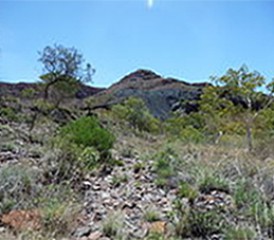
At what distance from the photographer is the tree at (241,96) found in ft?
52.0

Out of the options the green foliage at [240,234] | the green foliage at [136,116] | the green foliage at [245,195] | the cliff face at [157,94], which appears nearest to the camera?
the green foliage at [240,234]

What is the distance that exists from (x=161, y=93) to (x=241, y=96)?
4652 cm

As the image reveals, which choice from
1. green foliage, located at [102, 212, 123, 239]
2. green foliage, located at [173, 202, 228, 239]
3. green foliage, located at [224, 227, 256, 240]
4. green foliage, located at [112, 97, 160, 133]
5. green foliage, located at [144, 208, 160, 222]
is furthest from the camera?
green foliage, located at [112, 97, 160, 133]

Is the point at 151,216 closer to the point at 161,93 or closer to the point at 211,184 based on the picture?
the point at 211,184

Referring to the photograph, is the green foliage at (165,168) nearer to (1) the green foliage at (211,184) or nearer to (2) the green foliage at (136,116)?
(1) the green foliage at (211,184)

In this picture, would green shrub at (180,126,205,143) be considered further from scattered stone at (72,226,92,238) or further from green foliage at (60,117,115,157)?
scattered stone at (72,226,92,238)

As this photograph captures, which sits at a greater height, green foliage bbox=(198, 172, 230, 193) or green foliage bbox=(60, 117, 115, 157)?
green foliage bbox=(60, 117, 115, 157)

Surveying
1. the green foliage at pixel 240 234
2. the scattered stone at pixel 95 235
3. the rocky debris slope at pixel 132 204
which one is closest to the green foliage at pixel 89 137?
the rocky debris slope at pixel 132 204

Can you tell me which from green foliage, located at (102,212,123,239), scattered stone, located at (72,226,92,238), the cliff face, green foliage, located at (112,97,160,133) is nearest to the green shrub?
green foliage, located at (102,212,123,239)

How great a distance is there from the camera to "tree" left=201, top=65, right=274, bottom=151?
15.8m

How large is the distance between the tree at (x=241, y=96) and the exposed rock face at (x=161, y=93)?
33.3 meters

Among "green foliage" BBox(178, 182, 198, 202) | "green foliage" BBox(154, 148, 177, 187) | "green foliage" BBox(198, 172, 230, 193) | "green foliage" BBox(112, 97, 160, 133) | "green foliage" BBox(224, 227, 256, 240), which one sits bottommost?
"green foliage" BBox(224, 227, 256, 240)

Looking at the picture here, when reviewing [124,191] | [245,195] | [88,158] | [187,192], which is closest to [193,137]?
[88,158]

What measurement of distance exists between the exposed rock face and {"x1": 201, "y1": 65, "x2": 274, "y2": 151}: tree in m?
33.3
